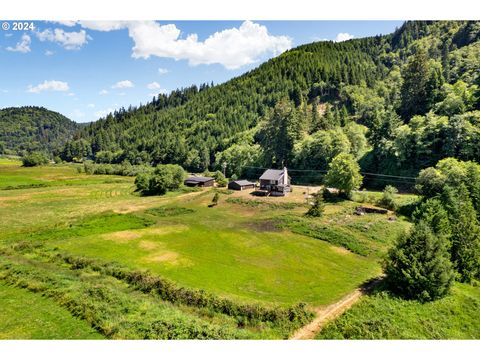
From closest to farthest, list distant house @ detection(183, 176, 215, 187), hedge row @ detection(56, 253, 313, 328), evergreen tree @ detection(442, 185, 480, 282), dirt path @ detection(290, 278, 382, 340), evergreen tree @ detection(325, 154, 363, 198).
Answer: dirt path @ detection(290, 278, 382, 340)
hedge row @ detection(56, 253, 313, 328)
evergreen tree @ detection(442, 185, 480, 282)
evergreen tree @ detection(325, 154, 363, 198)
distant house @ detection(183, 176, 215, 187)

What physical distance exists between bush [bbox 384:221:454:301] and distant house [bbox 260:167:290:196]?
46.0 metres

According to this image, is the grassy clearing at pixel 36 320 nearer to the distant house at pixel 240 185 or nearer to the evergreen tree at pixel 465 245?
the evergreen tree at pixel 465 245

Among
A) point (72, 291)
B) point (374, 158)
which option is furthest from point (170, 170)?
point (72, 291)

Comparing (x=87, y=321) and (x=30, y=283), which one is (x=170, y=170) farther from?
(x=87, y=321)

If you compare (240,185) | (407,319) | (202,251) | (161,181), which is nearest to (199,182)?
(161,181)

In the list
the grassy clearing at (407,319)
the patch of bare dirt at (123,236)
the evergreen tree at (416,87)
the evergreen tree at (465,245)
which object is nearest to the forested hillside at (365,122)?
A: the evergreen tree at (416,87)

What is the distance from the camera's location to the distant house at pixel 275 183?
8225cm

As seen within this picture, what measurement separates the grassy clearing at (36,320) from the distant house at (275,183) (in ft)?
190

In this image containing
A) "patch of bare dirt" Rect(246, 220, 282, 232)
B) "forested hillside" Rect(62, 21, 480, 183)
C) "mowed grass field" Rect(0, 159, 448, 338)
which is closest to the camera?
"mowed grass field" Rect(0, 159, 448, 338)

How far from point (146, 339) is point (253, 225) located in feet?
117

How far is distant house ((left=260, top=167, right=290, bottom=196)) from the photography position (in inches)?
Answer: 3238

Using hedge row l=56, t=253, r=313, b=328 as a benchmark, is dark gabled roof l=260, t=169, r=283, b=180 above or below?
above

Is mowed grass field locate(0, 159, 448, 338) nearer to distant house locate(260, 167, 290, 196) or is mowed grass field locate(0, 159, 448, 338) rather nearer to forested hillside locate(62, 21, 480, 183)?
distant house locate(260, 167, 290, 196)

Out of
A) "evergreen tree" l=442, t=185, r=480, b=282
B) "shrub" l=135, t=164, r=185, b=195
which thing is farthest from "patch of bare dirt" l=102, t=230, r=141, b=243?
"evergreen tree" l=442, t=185, r=480, b=282
